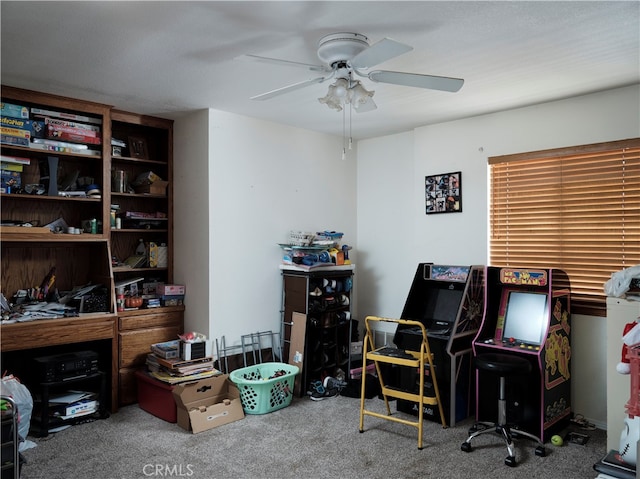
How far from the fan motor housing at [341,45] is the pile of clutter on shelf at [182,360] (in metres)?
2.45

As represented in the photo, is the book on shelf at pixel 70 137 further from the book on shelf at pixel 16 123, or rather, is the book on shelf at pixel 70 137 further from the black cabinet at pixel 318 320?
the black cabinet at pixel 318 320

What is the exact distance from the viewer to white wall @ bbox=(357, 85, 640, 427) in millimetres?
3557

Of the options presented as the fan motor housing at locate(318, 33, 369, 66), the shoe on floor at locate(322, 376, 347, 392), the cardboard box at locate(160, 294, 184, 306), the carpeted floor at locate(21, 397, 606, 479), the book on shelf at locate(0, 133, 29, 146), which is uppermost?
the fan motor housing at locate(318, 33, 369, 66)

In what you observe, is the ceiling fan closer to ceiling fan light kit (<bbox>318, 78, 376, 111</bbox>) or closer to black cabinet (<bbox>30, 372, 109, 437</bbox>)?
ceiling fan light kit (<bbox>318, 78, 376, 111</bbox>)

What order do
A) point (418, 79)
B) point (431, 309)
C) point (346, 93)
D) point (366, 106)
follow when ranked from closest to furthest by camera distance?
Result: point (418, 79)
point (346, 93)
point (366, 106)
point (431, 309)

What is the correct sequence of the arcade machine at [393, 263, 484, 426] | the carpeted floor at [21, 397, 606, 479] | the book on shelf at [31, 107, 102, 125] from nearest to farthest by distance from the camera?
the carpeted floor at [21, 397, 606, 479], the arcade machine at [393, 263, 484, 426], the book on shelf at [31, 107, 102, 125]

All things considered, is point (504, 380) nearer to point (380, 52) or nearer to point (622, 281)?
point (622, 281)

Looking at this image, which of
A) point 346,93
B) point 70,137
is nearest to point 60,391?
point 70,137

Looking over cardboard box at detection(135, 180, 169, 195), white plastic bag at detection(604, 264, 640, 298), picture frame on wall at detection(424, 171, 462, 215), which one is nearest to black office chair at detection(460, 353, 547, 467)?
white plastic bag at detection(604, 264, 640, 298)

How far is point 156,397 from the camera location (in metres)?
3.72

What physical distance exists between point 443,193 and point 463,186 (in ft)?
0.67

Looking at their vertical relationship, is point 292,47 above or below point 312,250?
above

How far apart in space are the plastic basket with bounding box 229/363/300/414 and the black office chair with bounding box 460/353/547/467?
1.48m

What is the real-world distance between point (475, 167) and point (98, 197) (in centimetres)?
330
